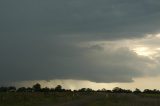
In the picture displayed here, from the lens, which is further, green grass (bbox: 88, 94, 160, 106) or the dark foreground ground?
green grass (bbox: 88, 94, 160, 106)

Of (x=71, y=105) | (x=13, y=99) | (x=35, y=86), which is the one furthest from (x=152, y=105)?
(x=35, y=86)

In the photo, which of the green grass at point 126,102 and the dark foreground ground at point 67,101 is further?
the green grass at point 126,102

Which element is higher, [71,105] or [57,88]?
[57,88]

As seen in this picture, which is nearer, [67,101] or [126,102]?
[67,101]

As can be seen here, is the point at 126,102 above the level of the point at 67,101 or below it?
below

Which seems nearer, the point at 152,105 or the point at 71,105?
the point at 71,105

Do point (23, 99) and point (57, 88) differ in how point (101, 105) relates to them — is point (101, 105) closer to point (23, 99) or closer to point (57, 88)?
point (23, 99)

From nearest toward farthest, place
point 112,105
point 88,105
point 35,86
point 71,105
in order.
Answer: point 71,105, point 88,105, point 112,105, point 35,86

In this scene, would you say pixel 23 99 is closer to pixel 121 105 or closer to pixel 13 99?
pixel 13 99

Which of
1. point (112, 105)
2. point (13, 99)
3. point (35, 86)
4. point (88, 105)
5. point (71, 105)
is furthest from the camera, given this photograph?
point (35, 86)

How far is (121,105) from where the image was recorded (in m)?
73.2

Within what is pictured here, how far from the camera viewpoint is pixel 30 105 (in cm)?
7019

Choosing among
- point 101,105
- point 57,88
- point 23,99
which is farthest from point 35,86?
point 101,105

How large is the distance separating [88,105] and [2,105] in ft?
43.8
